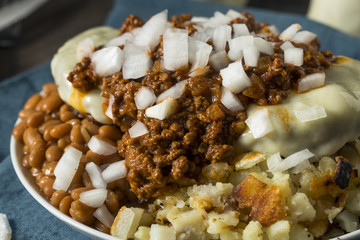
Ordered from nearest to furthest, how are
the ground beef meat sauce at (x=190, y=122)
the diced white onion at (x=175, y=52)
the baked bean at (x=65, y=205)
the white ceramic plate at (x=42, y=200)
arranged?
the white ceramic plate at (x=42, y=200)
the ground beef meat sauce at (x=190, y=122)
the baked bean at (x=65, y=205)
the diced white onion at (x=175, y=52)

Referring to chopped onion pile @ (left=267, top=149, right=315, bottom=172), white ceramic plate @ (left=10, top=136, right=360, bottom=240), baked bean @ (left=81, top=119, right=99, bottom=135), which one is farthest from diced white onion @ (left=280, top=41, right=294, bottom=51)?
baked bean @ (left=81, top=119, right=99, bottom=135)

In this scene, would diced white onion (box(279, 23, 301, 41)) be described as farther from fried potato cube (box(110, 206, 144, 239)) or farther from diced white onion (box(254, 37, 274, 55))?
fried potato cube (box(110, 206, 144, 239))

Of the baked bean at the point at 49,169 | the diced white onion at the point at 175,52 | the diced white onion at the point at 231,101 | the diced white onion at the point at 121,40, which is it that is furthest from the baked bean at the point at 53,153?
the diced white onion at the point at 231,101

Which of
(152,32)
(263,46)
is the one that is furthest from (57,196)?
(263,46)

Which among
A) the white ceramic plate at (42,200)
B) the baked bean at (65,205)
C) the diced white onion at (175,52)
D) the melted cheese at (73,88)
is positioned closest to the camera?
the white ceramic plate at (42,200)

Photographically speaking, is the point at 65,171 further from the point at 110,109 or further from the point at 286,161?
the point at 286,161

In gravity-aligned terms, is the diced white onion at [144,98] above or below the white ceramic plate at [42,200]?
above

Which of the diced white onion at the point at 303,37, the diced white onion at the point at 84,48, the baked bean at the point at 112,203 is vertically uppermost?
the diced white onion at the point at 303,37

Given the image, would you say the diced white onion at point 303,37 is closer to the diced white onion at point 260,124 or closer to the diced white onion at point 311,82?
the diced white onion at point 311,82
